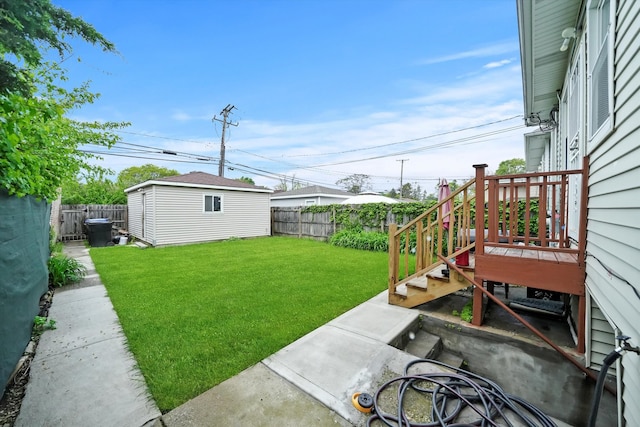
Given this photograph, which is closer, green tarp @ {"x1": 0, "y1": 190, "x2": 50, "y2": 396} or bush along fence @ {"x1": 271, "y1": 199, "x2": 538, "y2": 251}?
green tarp @ {"x1": 0, "y1": 190, "x2": 50, "y2": 396}

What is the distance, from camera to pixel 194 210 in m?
11.1

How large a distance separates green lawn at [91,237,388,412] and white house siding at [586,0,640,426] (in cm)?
266

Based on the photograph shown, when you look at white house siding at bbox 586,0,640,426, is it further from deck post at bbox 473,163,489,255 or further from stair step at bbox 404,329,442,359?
stair step at bbox 404,329,442,359

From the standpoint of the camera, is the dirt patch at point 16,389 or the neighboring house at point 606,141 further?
the dirt patch at point 16,389

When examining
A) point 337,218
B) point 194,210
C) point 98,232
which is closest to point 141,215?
point 98,232

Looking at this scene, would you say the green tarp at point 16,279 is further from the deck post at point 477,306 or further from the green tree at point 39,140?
the deck post at point 477,306

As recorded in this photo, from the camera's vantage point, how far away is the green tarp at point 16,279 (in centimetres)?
221

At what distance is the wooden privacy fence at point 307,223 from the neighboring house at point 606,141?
6787 mm

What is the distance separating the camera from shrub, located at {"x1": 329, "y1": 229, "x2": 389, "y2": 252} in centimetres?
919

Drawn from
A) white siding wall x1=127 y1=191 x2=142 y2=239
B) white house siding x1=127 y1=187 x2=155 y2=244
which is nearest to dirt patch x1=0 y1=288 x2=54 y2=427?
white house siding x1=127 y1=187 x2=155 y2=244

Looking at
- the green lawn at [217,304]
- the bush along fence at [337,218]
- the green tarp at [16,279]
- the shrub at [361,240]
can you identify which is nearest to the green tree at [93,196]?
the green lawn at [217,304]

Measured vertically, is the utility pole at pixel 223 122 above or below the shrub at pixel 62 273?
above

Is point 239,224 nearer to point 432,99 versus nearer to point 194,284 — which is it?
point 194,284

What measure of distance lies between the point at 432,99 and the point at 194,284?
1226 centimetres
